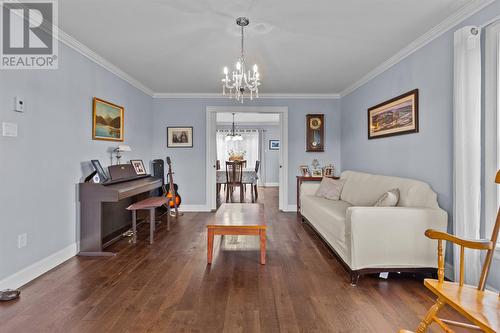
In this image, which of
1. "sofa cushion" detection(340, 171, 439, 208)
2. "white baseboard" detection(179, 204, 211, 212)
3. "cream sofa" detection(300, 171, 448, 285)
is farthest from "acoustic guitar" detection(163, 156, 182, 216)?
"cream sofa" detection(300, 171, 448, 285)

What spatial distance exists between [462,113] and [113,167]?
12.9 feet

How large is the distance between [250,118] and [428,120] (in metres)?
6.90

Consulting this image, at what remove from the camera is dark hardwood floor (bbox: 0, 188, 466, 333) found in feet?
6.00

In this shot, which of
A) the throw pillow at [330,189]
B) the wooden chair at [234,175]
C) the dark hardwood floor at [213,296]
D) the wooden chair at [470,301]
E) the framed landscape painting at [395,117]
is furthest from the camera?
the wooden chair at [234,175]

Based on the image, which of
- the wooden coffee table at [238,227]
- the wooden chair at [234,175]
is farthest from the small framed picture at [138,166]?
the wooden chair at [234,175]

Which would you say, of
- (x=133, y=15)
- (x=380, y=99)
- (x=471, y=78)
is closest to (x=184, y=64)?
(x=133, y=15)

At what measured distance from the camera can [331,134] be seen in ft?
18.5

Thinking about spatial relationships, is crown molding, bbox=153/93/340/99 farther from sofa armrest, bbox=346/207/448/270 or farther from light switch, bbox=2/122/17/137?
sofa armrest, bbox=346/207/448/270

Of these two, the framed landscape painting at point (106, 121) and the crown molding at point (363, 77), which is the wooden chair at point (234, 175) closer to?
the crown molding at point (363, 77)

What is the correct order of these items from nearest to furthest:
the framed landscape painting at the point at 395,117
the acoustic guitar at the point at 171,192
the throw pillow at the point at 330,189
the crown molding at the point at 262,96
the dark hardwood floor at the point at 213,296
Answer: the dark hardwood floor at the point at 213,296, the framed landscape painting at the point at 395,117, the throw pillow at the point at 330,189, the acoustic guitar at the point at 171,192, the crown molding at the point at 262,96

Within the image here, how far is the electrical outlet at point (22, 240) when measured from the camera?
237 cm

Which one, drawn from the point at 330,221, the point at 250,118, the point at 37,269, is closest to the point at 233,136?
the point at 250,118

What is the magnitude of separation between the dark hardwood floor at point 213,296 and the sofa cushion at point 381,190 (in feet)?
2.47

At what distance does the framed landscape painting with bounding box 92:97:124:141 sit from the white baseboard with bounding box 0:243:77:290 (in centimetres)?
143
